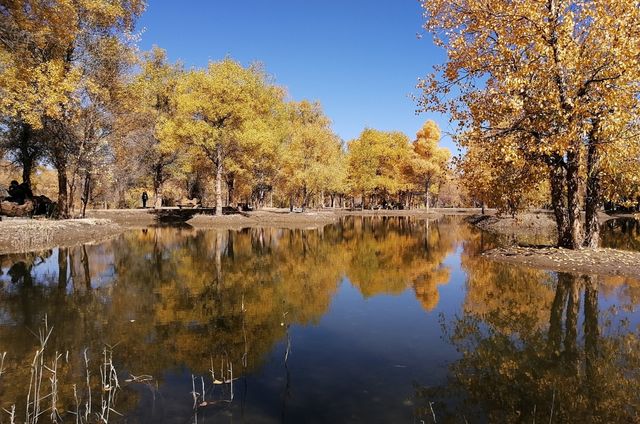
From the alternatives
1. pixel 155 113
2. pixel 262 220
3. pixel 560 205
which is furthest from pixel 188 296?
pixel 155 113

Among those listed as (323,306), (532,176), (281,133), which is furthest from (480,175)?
(281,133)

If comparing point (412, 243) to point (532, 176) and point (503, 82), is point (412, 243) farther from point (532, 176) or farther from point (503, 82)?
point (503, 82)

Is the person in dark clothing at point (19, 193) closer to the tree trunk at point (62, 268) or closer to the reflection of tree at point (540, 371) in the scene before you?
the tree trunk at point (62, 268)

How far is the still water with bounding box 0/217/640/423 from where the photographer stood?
22.3 ft

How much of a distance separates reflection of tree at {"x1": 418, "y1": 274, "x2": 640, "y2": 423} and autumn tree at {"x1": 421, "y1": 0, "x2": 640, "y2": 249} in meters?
8.52

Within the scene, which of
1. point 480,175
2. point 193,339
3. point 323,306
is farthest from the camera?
point 480,175

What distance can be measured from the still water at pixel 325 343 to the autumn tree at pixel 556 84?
5.21 meters

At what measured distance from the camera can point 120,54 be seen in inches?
1388

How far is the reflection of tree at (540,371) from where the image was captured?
656 centimetres

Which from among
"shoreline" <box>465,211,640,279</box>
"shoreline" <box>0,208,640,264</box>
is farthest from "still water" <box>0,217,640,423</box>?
"shoreline" <box>0,208,640,264</box>

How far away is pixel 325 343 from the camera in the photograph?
10.0 metres

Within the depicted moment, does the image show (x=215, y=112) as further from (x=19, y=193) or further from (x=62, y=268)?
(x=62, y=268)

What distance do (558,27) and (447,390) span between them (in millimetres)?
16005

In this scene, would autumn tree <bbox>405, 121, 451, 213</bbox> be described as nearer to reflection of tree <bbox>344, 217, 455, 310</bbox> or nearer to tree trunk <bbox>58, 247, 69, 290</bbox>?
reflection of tree <bbox>344, 217, 455, 310</bbox>
